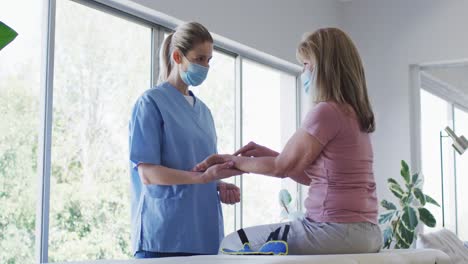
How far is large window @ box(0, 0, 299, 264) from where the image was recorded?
114 inches

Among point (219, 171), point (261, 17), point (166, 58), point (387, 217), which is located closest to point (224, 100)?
point (261, 17)

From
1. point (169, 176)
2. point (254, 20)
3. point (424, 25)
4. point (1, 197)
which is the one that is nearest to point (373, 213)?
point (169, 176)

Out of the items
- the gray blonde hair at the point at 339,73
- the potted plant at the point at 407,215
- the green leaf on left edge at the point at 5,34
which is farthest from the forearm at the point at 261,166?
the potted plant at the point at 407,215

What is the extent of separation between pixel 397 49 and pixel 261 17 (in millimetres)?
1424

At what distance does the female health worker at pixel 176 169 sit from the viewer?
7.12ft

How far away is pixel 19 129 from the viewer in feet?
9.62

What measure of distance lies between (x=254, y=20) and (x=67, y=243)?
2089 millimetres

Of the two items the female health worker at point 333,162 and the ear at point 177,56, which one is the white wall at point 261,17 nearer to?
the ear at point 177,56

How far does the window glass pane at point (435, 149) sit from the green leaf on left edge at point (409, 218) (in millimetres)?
665

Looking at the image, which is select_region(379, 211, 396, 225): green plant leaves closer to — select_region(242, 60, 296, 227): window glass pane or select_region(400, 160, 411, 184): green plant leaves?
select_region(400, 160, 411, 184): green plant leaves

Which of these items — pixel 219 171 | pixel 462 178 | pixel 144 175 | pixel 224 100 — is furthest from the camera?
pixel 462 178

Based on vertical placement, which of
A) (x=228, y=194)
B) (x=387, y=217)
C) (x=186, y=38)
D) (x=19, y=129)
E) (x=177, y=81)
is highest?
(x=186, y=38)

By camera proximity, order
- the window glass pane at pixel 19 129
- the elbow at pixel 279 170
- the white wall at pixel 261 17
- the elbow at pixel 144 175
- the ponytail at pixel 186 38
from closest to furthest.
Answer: the elbow at pixel 279 170 < the elbow at pixel 144 175 < the ponytail at pixel 186 38 < the window glass pane at pixel 19 129 < the white wall at pixel 261 17

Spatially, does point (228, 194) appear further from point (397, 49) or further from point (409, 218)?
point (397, 49)
